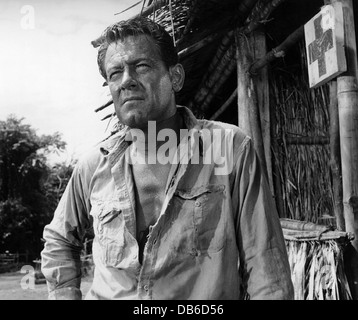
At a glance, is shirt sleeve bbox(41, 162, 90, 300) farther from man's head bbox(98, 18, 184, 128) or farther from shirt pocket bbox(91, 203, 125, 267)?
man's head bbox(98, 18, 184, 128)

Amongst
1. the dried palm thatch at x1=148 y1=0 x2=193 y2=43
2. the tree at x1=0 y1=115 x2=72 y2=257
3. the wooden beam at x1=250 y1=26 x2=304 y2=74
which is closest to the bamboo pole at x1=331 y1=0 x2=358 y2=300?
the wooden beam at x1=250 y1=26 x2=304 y2=74

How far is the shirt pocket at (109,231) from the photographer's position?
1401 millimetres

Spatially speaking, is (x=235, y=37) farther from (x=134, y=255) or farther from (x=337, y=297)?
(x=134, y=255)

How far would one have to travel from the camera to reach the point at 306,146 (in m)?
3.46

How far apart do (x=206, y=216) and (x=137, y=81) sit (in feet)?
1.56

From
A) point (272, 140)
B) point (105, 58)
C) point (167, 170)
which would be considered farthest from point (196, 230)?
point (272, 140)

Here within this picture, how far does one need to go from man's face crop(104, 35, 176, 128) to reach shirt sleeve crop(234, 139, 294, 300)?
33 cm

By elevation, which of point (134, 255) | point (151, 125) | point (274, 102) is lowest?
point (134, 255)

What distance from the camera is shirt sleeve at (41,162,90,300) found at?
156cm

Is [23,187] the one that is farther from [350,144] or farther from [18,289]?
[350,144]

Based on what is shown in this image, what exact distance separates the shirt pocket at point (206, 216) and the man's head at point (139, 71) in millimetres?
299

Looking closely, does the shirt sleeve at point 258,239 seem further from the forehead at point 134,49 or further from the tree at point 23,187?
the tree at point 23,187

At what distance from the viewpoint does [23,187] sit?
54.6 ft
